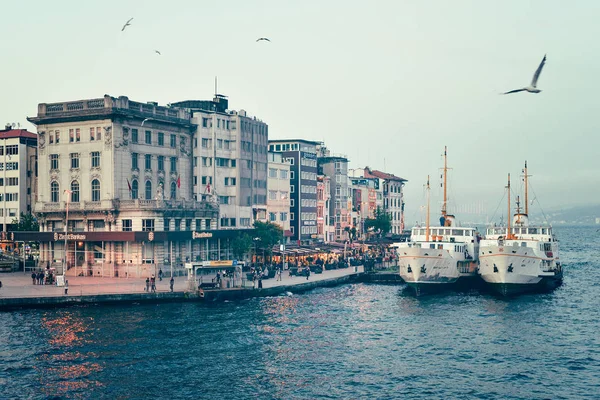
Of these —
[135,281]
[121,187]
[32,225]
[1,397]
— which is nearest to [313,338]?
[1,397]

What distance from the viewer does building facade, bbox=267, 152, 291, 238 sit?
140 metres

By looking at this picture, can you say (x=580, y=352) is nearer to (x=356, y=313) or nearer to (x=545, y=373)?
(x=545, y=373)

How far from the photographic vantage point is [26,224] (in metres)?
121

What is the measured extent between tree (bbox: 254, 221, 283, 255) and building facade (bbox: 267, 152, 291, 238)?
600 inches

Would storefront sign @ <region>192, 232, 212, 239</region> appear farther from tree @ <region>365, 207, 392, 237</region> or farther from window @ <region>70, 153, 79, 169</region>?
tree @ <region>365, 207, 392, 237</region>

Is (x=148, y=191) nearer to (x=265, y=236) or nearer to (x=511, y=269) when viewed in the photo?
(x=265, y=236)

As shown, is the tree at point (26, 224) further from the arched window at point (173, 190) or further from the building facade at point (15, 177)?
the arched window at point (173, 190)

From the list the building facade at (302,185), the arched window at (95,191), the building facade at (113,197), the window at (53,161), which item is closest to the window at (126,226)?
the building facade at (113,197)

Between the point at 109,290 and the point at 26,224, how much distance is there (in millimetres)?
42629

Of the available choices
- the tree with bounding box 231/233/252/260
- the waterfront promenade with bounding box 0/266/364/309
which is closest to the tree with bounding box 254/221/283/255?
the tree with bounding box 231/233/252/260

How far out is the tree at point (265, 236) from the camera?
121375 millimetres

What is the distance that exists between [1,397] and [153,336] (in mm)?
18628

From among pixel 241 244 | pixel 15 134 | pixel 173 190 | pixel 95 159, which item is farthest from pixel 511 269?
pixel 15 134

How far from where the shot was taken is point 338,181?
6722 inches
